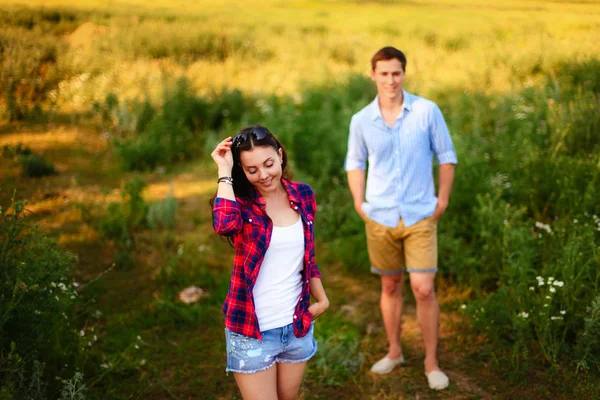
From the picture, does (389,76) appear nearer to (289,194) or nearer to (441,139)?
(441,139)

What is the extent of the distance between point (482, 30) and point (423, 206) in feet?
30.8

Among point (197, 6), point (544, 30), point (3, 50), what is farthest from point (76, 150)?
A: point (544, 30)

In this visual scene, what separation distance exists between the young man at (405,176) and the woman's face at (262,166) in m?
1.30

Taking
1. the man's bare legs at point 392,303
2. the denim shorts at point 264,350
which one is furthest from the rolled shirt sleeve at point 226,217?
the man's bare legs at point 392,303

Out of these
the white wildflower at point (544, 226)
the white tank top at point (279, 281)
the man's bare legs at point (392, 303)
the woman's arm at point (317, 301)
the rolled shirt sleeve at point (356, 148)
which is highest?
the rolled shirt sleeve at point (356, 148)

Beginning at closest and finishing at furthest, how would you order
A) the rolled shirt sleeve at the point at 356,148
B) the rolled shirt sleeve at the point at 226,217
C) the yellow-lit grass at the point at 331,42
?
the rolled shirt sleeve at the point at 226,217 < the rolled shirt sleeve at the point at 356,148 < the yellow-lit grass at the point at 331,42

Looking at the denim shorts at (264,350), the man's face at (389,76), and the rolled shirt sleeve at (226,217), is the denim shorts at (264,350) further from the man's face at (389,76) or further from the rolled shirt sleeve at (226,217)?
the man's face at (389,76)

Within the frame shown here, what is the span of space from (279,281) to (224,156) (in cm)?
64

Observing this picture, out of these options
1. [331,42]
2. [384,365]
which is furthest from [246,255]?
[331,42]

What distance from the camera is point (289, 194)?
2.81 metres

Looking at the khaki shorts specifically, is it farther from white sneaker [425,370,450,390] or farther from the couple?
the couple

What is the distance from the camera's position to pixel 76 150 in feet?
27.9

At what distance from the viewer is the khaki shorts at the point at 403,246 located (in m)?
3.75

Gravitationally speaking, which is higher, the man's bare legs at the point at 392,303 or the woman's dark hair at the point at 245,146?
the woman's dark hair at the point at 245,146
